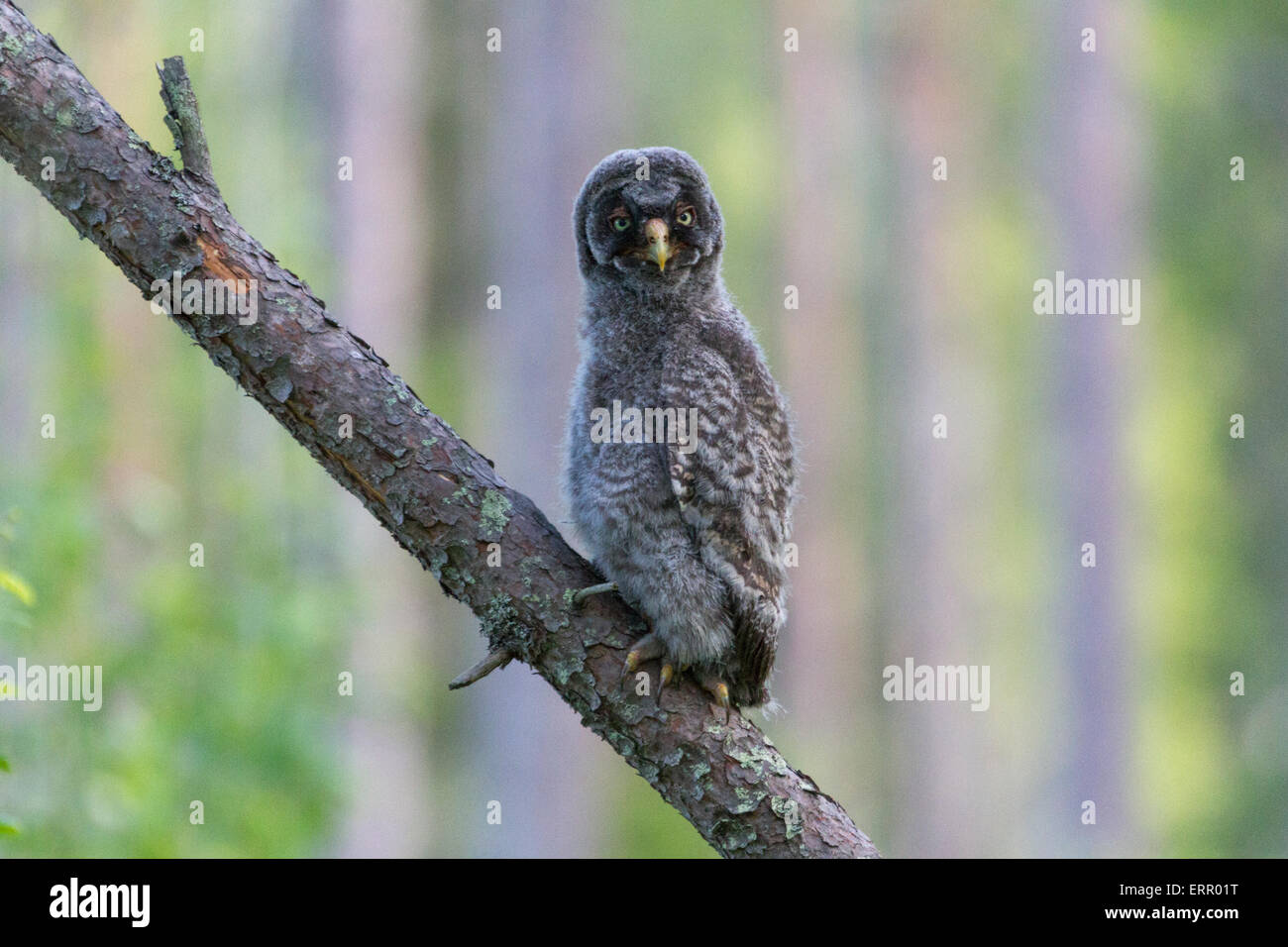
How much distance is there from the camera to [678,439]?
3562 mm

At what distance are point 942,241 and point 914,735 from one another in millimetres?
5617

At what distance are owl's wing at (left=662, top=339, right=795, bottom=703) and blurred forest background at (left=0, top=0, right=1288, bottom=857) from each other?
267 centimetres

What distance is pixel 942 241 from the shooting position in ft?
46.8

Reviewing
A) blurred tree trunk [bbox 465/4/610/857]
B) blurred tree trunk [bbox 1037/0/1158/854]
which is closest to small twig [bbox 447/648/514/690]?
blurred tree trunk [bbox 465/4/610/857]

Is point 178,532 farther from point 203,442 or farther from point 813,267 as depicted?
point 813,267

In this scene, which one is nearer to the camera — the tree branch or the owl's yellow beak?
the tree branch

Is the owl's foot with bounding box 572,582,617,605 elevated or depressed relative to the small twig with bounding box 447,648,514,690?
elevated

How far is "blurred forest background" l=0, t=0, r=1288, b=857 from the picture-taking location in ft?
20.5

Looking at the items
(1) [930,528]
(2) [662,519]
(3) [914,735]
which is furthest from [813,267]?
(2) [662,519]

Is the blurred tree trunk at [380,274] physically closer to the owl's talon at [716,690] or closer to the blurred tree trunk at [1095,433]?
the blurred tree trunk at [1095,433]

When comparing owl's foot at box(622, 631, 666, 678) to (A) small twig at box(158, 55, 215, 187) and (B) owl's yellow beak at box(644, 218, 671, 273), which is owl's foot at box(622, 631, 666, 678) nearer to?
(B) owl's yellow beak at box(644, 218, 671, 273)

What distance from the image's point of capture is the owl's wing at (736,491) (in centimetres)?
351

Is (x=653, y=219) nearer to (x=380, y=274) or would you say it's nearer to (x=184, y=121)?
(x=184, y=121)

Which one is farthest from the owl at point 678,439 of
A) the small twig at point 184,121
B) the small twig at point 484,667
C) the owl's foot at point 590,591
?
the small twig at point 184,121
